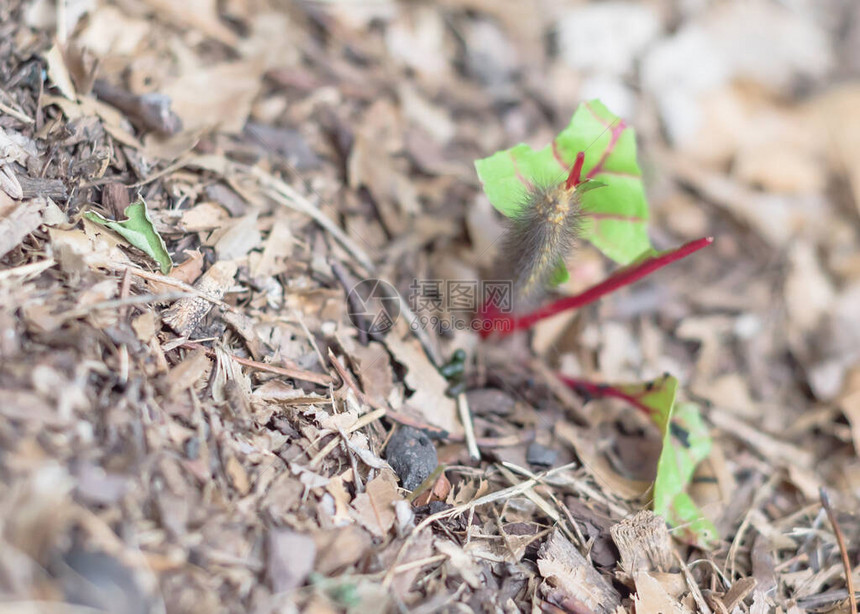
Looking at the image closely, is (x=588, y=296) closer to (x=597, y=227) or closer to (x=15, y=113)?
(x=597, y=227)

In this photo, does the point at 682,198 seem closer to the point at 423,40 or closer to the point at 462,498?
the point at 423,40

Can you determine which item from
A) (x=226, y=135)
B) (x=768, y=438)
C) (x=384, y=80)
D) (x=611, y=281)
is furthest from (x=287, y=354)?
(x=768, y=438)

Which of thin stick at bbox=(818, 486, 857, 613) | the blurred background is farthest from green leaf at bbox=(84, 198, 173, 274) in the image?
thin stick at bbox=(818, 486, 857, 613)

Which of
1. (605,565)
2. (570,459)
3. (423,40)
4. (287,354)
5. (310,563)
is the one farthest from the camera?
(423,40)

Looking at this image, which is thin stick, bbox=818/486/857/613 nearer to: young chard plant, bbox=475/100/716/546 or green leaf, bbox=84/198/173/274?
young chard plant, bbox=475/100/716/546

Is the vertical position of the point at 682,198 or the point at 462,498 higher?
the point at 682,198

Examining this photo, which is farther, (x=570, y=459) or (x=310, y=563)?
(x=570, y=459)

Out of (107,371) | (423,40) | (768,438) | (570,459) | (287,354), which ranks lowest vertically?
(768,438)

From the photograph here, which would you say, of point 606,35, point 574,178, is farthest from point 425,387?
point 606,35

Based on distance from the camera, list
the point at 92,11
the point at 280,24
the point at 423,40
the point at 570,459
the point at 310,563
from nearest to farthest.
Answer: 1. the point at 310,563
2. the point at 570,459
3. the point at 92,11
4. the point at 280,24
5. the point at 423,40
